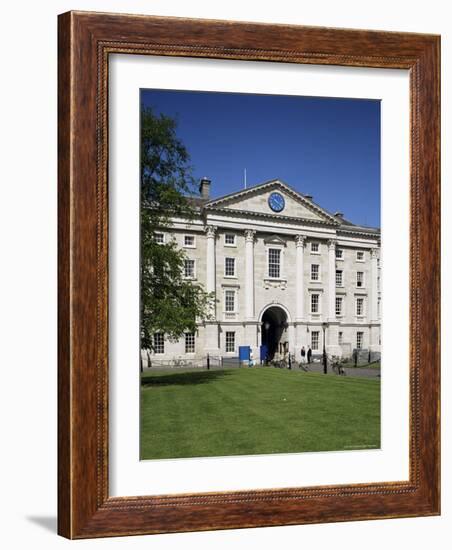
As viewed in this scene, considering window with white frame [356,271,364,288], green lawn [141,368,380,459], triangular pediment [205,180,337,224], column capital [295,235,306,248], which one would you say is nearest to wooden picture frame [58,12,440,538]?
green lawn [141,368,380,459]

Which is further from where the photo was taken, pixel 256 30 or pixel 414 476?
pixel 414 476

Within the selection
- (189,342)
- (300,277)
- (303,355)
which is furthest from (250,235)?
(303,355)

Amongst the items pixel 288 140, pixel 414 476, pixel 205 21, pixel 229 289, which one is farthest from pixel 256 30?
pixel 414 476

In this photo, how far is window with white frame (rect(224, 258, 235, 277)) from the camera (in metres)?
6.19

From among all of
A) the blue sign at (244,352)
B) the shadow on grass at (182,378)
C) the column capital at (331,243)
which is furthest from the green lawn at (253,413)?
Answer: the column capital at (331,243)

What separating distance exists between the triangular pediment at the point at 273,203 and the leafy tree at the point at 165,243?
1.39 feet

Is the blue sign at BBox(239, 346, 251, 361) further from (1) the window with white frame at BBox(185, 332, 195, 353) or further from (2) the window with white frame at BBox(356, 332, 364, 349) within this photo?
(2) the window with white frame at BBox(356, 332, 364, 349)

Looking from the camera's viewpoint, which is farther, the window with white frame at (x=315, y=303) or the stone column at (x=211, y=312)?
the window with white frame at (x=315, y=303)

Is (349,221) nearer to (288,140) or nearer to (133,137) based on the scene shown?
(288,140)

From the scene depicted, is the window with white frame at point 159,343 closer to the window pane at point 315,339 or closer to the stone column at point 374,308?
the window pane at point 315,339

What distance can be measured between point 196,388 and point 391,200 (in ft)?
8.97

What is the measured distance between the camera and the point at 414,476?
20.4ft

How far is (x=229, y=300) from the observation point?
6352mm

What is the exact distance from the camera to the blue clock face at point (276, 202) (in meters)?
6.20
